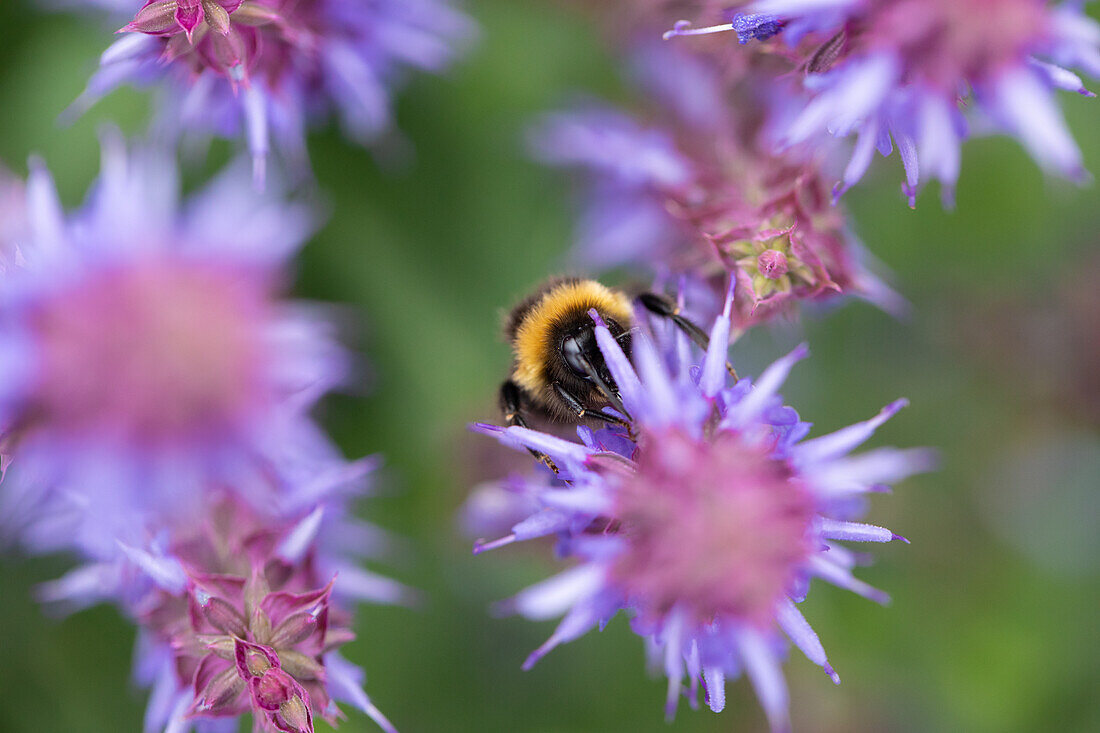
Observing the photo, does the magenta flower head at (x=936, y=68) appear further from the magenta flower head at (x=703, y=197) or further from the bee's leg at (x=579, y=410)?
the bee's leg at (x=579, y=410)

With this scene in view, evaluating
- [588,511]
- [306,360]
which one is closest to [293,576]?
[588,511]

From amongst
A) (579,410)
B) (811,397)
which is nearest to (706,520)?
(579,410)

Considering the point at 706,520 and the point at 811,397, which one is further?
the point at 811,397

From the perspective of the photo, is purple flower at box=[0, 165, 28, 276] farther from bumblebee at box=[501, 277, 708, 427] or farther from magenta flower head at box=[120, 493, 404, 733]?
bumblebee at box=[501, 277, 708, 427]

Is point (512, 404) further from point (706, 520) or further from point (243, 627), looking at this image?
point (706, 520)

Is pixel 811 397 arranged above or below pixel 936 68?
below

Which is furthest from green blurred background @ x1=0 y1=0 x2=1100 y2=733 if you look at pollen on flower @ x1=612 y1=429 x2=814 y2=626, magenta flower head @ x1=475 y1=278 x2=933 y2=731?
pollen on flower @ x1=612 y1=429 x2=814 y2=626
